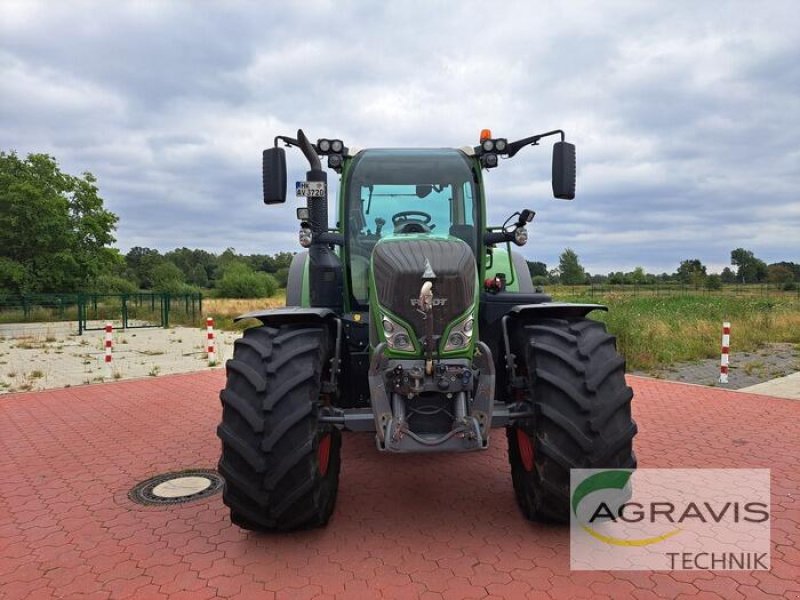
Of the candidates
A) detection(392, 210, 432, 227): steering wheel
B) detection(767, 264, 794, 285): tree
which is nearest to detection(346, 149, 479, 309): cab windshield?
detection(392, 210, 432, 227): steering wheel

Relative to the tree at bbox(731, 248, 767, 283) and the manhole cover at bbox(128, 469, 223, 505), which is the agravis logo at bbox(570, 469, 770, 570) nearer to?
the manhole cover at bbox(128, 469, 223, 505)

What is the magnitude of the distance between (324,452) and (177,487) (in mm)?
1649

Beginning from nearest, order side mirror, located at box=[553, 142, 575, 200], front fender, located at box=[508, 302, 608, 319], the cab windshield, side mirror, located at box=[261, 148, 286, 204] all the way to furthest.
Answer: front fender, located at box=[508, 302, 608, 319], side mirror, located at box=[261, 148, 286, 204], side mirror, located at box=[553, 142, 575, 200], the cab windshield

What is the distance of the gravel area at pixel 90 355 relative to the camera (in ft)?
34.3

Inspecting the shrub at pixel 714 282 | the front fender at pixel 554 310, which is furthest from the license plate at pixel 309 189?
the shrub at pixel 714 282

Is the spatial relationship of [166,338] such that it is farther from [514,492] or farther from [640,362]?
[514,492]

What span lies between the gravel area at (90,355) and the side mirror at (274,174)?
24.0 feet

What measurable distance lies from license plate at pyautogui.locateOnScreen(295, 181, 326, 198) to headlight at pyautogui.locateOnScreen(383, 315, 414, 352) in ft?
4.39

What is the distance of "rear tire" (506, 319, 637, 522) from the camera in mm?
3281

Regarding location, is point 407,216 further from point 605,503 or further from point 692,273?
point 692,273

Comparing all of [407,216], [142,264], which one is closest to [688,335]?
[407,216]

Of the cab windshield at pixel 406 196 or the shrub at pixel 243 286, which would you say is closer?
the cab windshield at pixel 406 196

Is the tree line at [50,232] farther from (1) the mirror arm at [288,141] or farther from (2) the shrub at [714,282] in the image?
(2) the shrub at [714,282]

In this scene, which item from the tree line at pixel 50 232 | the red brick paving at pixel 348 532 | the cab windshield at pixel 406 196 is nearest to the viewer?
the red brick paving at pixel 348 532
